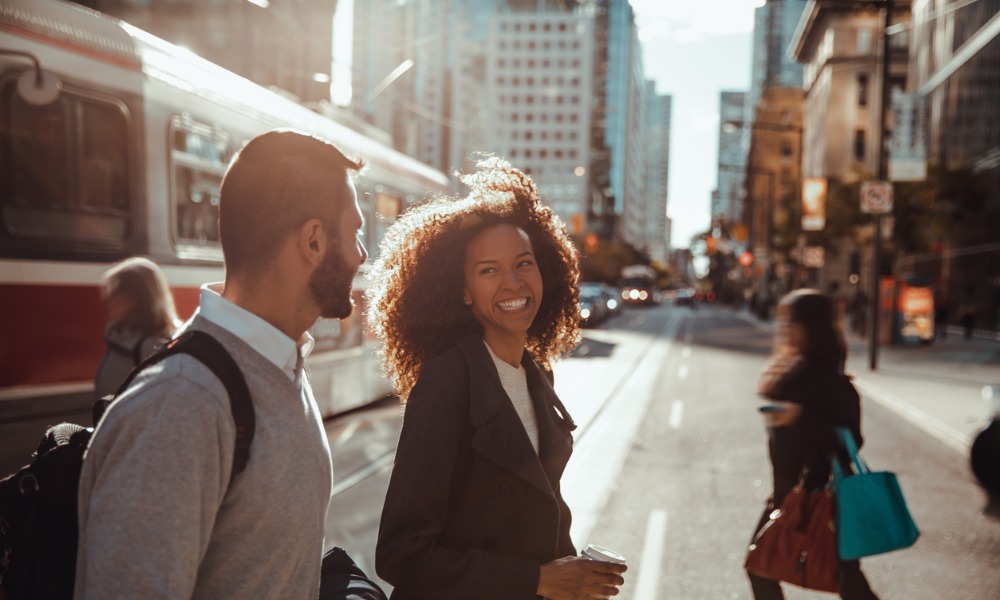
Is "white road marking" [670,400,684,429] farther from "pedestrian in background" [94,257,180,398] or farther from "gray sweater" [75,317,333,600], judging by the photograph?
"gray sweater" [75,317,333,600]

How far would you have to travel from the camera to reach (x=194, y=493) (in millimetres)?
1479

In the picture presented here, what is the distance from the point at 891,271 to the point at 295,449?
95.9ft

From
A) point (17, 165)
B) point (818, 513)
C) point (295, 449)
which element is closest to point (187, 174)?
point (17, 165)

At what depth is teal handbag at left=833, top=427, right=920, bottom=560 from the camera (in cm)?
368

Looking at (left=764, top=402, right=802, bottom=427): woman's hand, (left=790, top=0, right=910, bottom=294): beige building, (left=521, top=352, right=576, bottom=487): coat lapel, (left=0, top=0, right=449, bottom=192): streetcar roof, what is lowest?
(left=764, top=402, right=802, bottom=427): woman's hand

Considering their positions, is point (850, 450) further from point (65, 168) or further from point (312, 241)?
point (65, 168)

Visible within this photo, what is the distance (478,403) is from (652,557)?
409 cm

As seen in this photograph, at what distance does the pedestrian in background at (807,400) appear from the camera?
4.13 metres

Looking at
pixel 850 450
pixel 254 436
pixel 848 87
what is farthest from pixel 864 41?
pixel 254 436

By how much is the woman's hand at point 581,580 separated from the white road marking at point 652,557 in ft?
10.5

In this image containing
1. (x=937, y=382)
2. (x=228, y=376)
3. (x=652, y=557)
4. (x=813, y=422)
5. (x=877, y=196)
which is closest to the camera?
(x=228, y=376)

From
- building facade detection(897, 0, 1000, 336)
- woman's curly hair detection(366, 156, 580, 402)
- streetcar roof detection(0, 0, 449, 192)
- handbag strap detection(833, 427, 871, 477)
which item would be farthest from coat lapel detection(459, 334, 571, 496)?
building facade detection(897, 0, 1000, 336)

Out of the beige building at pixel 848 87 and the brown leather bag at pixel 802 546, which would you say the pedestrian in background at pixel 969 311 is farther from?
the brown leather bag at pixel 802 546

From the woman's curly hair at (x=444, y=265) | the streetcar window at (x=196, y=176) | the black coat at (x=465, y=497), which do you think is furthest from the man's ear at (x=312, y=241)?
the streetcar window at (x=196, y=176)
